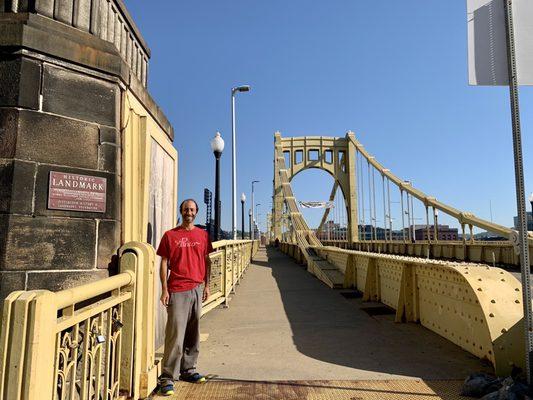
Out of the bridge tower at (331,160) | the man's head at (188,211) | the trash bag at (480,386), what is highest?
the bridge tower at (331,160)

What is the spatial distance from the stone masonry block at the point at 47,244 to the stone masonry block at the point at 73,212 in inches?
2.2

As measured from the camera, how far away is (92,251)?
3266 millimetres

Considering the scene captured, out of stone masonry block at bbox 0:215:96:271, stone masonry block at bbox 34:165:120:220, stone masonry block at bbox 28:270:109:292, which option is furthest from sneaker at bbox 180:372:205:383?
stone masonry block at bbox 34:165:120:220

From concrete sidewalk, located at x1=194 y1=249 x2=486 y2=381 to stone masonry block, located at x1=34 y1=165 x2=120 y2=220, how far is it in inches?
72.2

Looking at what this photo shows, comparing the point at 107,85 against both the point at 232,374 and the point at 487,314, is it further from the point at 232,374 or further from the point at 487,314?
the point at 487,314

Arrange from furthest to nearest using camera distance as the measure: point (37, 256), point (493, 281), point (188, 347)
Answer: point (493, 281)
point (188, 347)
point (37, 256)

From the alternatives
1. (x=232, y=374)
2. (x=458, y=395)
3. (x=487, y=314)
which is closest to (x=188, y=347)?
(x=232, y=374)

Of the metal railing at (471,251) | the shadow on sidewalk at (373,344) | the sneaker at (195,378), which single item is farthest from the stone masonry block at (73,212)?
the metal railing at (471,251)

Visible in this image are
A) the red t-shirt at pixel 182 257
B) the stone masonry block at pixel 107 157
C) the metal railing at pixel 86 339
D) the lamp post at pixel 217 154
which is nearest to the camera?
the metal railing at pixel 86 339

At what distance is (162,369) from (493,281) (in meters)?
3.30

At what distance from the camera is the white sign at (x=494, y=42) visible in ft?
10.7

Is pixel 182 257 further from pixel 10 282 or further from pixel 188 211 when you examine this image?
pixel 10 282

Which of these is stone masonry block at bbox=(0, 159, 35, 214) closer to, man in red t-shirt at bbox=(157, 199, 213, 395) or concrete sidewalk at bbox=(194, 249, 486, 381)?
man in red t-shirt at bbox=(157, 199, 213, 395)

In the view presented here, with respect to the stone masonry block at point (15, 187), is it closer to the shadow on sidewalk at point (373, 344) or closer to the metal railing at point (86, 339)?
the metal railing at point (86, 339)
